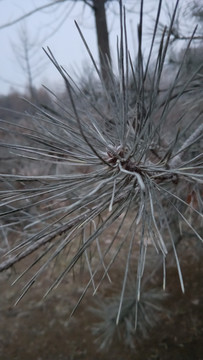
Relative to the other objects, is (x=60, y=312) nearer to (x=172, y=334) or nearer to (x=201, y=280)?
(x=172, y=334)

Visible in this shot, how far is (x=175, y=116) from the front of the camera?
113cm

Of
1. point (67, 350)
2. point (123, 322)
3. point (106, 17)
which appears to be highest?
point (106, 17)

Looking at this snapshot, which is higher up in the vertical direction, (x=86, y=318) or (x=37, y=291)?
(x=37, y=291)

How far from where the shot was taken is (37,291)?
8.01 ft

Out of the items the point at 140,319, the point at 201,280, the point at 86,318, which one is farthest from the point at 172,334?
the point at 140,319

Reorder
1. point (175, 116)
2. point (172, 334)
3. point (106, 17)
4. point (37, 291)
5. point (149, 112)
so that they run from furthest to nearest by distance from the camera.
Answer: point (106, 17) → point (37, 291) → point (172, 334) → point (175, 116) → point (149, 112)

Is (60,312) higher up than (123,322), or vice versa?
(123,322)

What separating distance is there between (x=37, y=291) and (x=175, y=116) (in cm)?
192

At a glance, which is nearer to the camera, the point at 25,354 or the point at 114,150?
the point at 114,150

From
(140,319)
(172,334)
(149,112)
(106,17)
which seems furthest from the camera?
(106,17)

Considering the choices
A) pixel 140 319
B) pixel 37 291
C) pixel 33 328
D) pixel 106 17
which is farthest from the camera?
pixel 106 17

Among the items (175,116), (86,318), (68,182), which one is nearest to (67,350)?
(86,318)

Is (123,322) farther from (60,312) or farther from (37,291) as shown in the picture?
(37,291)

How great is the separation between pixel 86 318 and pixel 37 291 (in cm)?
54
